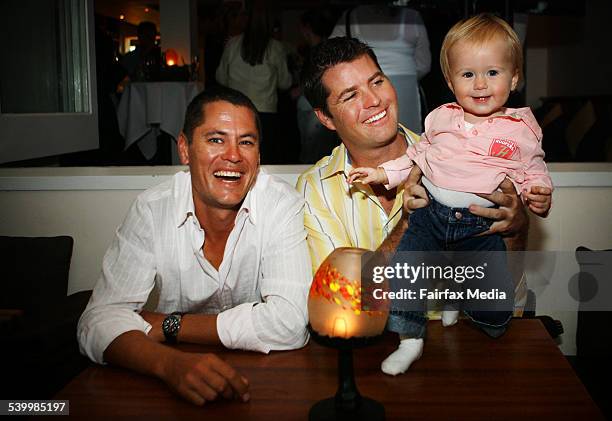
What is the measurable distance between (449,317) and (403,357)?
0.23 m

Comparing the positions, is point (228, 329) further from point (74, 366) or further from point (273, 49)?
point (273, 49)

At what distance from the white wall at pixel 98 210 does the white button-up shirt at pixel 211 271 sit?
473 millimetres

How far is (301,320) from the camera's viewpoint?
1199mm

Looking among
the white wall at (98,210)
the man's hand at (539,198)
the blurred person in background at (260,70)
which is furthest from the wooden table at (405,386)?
the blurred person in background at (260,70)

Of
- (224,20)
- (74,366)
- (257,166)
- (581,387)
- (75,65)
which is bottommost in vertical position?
(74,366)

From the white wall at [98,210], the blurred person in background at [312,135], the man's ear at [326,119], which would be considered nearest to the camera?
the man's ear at [326,119]

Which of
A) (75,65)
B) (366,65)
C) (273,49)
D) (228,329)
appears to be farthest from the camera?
(273,49)

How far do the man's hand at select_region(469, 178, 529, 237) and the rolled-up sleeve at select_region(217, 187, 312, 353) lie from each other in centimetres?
38

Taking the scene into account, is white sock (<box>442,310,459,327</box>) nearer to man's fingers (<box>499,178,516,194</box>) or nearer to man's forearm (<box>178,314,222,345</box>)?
man's fingers (<box>499,178,516,194</box>)

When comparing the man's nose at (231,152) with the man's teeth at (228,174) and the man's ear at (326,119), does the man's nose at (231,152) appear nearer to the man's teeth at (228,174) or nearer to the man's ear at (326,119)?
the man's teeth at (228,174)

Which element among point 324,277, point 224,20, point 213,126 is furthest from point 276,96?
point 324,277

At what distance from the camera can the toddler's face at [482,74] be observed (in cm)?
116

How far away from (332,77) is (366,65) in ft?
0.30

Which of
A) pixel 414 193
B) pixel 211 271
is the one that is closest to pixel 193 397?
pixel 211 271
